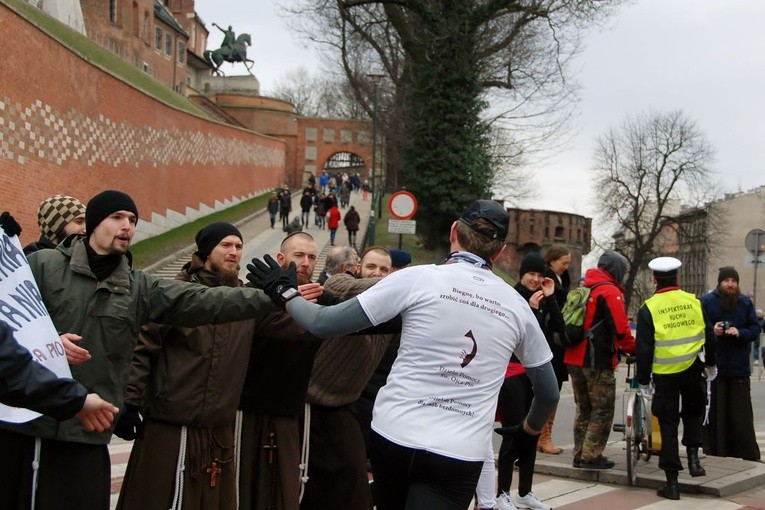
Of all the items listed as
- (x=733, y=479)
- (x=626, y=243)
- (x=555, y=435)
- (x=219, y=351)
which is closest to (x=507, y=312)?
(x=219, y=351)

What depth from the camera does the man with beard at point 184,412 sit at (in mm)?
4906

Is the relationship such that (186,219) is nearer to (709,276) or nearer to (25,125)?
(25,125)

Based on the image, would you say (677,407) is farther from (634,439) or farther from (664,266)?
(664,266)

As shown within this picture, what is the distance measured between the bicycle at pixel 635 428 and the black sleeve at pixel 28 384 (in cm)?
594

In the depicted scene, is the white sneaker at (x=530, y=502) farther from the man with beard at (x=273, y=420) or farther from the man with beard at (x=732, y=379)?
the man with beard at (x=732, y=379)

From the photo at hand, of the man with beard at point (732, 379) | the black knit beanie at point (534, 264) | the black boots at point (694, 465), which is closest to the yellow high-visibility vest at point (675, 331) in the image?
the black boots at point (694, 465)

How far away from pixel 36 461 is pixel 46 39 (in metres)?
22.6

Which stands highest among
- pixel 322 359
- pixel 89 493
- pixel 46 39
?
pixel 46 39

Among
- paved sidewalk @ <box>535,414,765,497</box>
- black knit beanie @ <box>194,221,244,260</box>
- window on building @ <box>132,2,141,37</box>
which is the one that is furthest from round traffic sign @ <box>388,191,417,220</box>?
window on building @ <box>132,2,141,37</box>

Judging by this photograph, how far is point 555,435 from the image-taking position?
12.3m

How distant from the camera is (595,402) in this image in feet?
29.4

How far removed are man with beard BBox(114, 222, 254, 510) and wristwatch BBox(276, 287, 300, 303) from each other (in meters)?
0.75

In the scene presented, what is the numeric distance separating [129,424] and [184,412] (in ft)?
1.06

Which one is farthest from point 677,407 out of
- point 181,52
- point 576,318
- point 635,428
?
point 181,52
